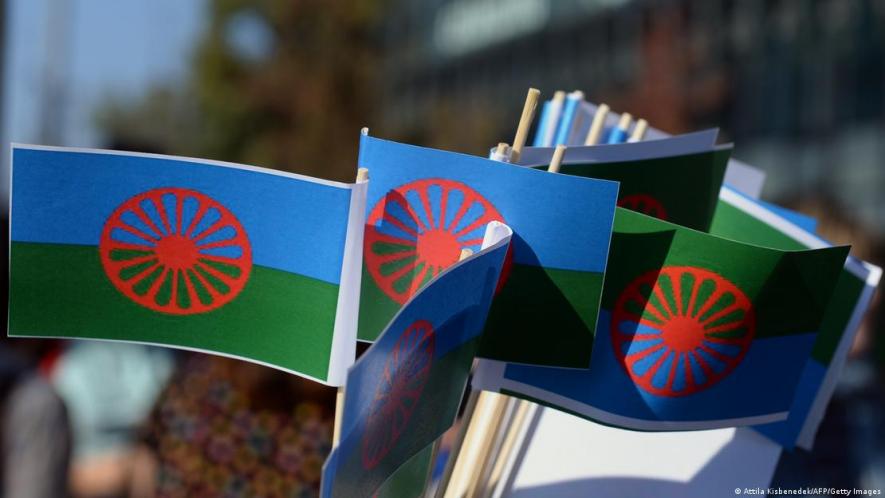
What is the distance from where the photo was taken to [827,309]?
1.82 metres

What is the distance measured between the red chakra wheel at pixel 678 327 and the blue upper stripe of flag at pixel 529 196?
10 cm

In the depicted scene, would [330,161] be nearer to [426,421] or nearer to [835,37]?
[835,37]

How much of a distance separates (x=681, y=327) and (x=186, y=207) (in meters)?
0.63

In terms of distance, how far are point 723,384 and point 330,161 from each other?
9792 millimetres

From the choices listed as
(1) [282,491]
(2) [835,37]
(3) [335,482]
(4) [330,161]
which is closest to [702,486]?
(3) [335,482]

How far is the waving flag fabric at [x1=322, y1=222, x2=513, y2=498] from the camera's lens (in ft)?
3.70

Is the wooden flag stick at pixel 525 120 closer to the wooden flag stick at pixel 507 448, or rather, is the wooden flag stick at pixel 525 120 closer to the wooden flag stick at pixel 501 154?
the wooden flag stick at pixel 501 154

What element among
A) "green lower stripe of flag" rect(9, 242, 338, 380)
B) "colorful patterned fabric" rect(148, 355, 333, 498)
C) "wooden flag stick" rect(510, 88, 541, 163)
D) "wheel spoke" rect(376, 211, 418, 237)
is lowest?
"colorful patterned fabric" rect(148, 355, 333, 498)

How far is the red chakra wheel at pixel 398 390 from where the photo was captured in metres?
1.18

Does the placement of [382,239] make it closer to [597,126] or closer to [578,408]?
[578,408]

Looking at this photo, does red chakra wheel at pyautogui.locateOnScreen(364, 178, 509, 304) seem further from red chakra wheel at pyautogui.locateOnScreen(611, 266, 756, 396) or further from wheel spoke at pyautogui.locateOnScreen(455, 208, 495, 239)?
red chakra wheel at pyautogui.locateOnScreen(611, 266, 756, 396)

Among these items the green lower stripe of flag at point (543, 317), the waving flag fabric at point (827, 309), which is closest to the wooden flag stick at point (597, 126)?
the waving flag fabric at point (827, 309)

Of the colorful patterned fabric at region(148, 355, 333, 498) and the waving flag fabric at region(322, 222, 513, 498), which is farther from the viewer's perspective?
the colorful patterned fabric at region(148, 355, 333, 498)

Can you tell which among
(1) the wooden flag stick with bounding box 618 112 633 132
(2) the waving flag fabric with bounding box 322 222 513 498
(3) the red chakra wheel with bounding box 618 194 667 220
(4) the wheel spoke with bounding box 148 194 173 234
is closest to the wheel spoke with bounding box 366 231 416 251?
(2) the waving flag fabric with bounding box 322 222 513 498
